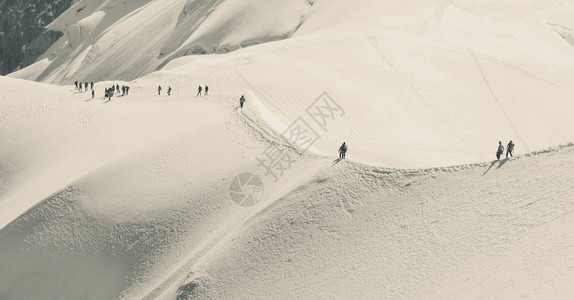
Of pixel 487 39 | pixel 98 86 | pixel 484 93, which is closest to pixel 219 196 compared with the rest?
pixel 98 86

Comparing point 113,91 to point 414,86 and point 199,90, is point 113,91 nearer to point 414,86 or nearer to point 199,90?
point 199,90

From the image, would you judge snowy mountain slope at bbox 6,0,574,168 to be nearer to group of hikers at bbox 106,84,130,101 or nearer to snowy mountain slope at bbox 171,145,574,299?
group of hikers at bbox 106,84,130,101

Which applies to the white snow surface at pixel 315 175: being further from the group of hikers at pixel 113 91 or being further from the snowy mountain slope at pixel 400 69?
the group of hikers at pixel 113 91

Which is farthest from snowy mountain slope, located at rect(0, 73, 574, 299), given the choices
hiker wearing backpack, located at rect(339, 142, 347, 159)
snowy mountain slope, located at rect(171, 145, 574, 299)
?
hiker wearing backpack, located at rect(339, 142, 347, 159)

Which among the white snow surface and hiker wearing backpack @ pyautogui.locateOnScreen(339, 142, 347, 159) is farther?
hiker wearing backpack @ pyautogui.locateOnScreen(339, 142, 347, 159)

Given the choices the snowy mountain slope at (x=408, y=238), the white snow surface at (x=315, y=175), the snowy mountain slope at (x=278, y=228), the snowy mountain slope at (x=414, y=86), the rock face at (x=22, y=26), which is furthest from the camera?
the rock face at (x=22, y=26)

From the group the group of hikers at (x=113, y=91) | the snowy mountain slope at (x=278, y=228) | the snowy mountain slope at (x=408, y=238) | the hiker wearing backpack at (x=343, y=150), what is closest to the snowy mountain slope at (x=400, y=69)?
the hiker wearing backpack at (x=343, y=150)

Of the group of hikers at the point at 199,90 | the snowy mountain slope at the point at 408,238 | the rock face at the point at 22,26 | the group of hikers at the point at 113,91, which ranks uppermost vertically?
the rock face at the point at 22,26

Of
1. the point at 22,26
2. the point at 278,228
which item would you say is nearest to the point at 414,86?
the point at 278,228
